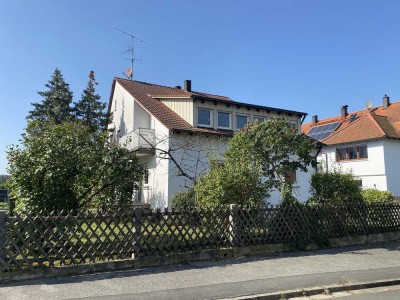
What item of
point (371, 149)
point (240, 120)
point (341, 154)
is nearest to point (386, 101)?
point (341, 154)

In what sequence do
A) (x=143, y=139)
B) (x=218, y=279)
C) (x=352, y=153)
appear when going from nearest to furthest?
(x=218, y=279), (x=143, y=139), (x=352, y=153)

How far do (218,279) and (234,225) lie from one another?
2443 mm

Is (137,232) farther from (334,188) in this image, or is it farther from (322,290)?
(334,188)

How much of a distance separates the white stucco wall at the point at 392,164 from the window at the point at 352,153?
1820mm

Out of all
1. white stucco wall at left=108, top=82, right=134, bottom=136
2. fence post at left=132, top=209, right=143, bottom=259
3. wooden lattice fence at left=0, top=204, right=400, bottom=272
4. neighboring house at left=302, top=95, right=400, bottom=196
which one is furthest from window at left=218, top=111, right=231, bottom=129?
fence post at left=132, top=209, right=143, bottom=259

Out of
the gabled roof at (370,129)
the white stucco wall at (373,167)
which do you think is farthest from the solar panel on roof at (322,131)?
the white stucco wall at (373,167)

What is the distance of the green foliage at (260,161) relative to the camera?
36.8 feet

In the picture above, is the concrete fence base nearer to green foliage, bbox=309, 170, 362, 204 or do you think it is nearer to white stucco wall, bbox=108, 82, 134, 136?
green foliage, bbox=309, 170, 362, 204

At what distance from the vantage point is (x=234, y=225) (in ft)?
32.3

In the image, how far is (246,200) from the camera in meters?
11.2

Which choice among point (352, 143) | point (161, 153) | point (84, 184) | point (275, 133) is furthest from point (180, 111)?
point (352, 143)

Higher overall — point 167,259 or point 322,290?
point 167,259

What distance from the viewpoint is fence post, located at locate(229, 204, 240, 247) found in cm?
984

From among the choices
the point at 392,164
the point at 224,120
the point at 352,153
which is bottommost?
the point at 392,164
